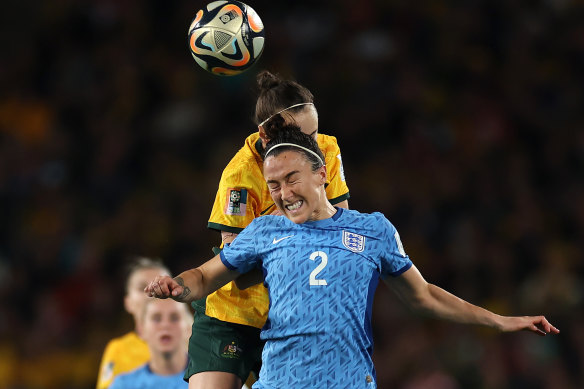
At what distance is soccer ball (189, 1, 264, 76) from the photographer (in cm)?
426

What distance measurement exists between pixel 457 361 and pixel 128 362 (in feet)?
8.60

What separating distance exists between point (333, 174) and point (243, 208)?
18.8 inches

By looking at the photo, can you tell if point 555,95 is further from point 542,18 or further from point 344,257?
point 344,257

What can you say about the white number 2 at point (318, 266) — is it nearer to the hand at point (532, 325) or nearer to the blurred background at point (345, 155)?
the hand at point (532, 325)

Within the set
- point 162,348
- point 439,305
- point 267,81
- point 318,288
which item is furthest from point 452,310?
point 162,348

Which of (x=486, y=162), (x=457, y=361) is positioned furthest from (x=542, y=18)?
(x=457, y=361)

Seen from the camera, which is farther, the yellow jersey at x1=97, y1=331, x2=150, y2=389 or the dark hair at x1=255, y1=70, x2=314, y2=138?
the yellow jersey at x1=97, y1=331, x2=150, y2=389

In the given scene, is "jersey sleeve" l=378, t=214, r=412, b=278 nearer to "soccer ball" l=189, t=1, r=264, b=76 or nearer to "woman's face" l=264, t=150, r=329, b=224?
"woman's face" l=264, t=150, r=329, b=224

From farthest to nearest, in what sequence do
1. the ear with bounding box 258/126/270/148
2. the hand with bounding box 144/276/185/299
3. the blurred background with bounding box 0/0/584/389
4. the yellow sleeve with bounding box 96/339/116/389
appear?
the blurred background with bounding box 0/0/584/389, the yellow sleeve with bounding box 96/339/116/389, the ear with bounding box 258/126/270/148, the hand with bounding box 144/276/185/299

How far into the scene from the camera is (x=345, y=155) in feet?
29.7

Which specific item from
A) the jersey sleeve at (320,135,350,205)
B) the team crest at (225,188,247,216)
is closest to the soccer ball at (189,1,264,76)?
the jersey sleeve at (320,135,350,205)

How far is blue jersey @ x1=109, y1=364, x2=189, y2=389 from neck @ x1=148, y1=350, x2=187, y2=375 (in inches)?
1.2

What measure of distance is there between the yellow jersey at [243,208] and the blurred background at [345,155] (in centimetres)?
340

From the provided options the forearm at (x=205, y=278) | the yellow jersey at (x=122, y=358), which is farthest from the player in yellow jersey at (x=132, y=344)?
the forearm at (x=205, y=278)
